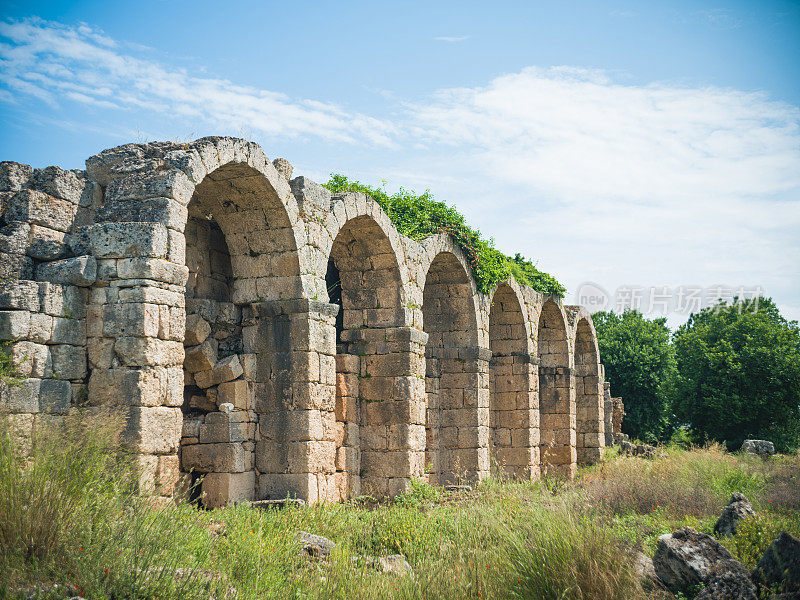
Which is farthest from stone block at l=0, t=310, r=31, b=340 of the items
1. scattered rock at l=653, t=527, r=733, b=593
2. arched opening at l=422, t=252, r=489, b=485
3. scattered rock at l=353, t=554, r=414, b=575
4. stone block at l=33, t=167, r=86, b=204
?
arched opening at l=422, t=252, r=489, b=485

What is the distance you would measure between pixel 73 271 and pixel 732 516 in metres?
6.70

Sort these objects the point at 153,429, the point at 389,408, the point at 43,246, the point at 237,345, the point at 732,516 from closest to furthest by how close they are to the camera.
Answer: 1. the point at 153,429
2. the point at 43,246
3. the point at 732,516
4. the point at 237,345
5. the point at 389,408

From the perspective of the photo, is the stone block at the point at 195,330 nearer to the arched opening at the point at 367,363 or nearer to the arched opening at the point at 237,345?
the arched opening at the point at 237,345

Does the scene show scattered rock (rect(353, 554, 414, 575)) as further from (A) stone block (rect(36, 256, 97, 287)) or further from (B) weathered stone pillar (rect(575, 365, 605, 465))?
(B) weathered stone pillar (rect(575, 365, 605, 465))

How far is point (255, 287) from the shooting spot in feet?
29.8

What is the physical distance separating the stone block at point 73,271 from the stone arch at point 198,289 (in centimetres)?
12

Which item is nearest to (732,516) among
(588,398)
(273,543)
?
(273,543)

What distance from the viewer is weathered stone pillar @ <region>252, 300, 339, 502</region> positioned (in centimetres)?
858

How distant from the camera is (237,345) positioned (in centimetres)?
917

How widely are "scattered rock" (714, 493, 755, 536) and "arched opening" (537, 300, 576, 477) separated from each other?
1037cm

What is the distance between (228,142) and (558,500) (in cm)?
513

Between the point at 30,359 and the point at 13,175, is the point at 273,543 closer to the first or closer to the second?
the point at 30,359

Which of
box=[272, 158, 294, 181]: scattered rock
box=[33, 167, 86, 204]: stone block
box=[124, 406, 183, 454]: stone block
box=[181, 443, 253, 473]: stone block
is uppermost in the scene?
box=[272, 158, 294, 181]: scattered rock

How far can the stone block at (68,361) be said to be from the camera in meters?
6.44
